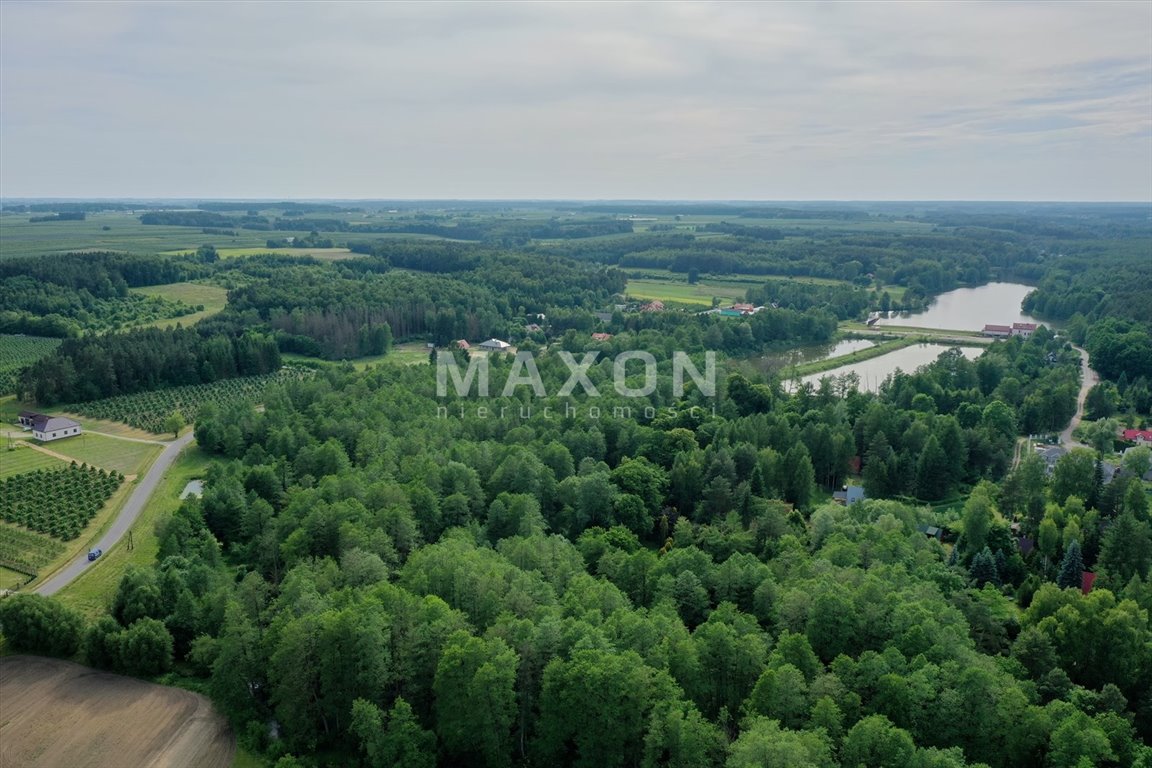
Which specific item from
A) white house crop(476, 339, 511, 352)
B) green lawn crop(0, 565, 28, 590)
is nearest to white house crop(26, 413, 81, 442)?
green lawn crop(0, 565, 28, 590)

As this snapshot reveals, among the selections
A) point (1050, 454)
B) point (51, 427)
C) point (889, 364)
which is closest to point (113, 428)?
point (51, 427)

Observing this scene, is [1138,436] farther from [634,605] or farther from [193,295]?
[193,295]

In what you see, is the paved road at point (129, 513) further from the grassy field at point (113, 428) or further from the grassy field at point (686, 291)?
the grassy field at point (686, 291)

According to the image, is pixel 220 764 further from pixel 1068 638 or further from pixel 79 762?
pixel 1068 638

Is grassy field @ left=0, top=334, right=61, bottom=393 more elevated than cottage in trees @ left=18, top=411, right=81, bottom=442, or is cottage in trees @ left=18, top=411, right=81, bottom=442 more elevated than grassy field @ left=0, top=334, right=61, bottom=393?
grassy field @ left=0, top=334, right=61, bottom=393

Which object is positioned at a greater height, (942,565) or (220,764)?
(942,565)

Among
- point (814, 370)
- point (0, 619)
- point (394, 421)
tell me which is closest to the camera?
point (0, 619)

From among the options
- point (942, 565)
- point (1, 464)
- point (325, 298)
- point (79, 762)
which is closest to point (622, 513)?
point (942, 565)

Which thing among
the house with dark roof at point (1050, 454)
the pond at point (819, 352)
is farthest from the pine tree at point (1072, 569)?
the pond at point (819, 352)

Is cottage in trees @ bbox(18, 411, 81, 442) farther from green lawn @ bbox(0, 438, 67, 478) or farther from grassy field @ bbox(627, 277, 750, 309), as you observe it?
grassy field @ bbox(627, 277, 750, 309)
